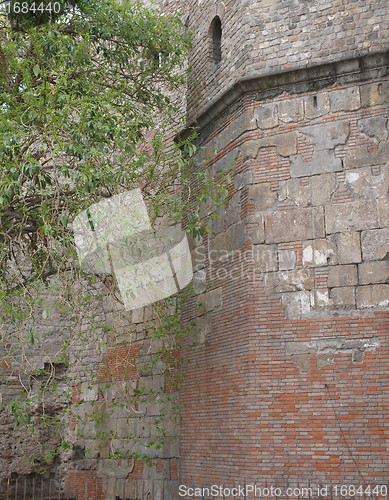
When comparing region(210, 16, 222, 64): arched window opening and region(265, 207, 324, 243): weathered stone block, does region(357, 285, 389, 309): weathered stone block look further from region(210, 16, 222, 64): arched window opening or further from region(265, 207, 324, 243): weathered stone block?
region(210, 16, 222, 64): arched window opening

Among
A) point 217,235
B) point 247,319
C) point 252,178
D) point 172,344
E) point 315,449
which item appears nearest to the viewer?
point 315,449

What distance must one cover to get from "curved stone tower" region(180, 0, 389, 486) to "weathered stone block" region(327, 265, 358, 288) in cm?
1

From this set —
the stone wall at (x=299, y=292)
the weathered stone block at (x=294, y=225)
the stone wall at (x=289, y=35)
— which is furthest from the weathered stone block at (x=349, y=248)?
the stone wall at (x=289, y=35)

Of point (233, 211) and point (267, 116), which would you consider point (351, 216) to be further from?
point (267, 116)

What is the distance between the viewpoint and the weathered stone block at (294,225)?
6199mm

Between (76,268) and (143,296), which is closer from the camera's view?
(76,268)

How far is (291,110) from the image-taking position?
661cm

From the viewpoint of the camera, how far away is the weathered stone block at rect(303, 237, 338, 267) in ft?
19.9

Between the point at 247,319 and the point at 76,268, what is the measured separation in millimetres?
2071

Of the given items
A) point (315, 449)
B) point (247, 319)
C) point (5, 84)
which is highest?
point (5, 84)

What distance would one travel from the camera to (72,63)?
24.4ft

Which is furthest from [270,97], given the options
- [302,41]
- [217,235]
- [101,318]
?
[101,318]

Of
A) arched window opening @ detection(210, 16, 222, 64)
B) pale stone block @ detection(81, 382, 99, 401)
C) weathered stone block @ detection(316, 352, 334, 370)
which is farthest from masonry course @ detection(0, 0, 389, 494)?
pale stone block @ detection(81, 382, 99, 401)

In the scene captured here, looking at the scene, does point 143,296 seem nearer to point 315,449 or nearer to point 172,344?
point 172,344
